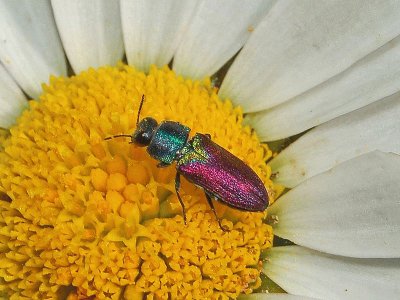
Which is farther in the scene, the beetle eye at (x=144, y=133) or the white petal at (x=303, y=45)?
the white petal at (x=303, y=45)

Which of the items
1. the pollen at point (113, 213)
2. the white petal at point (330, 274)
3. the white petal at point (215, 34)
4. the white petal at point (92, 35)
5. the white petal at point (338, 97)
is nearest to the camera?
the pollen at point (113, 213)

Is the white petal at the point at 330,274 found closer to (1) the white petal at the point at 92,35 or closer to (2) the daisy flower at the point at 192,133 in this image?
(2) the daisy flower at the point at 192,133

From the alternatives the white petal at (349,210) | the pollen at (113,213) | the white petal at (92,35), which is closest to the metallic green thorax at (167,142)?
the pollen at (113,213)

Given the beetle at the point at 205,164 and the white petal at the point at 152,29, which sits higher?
the white petal at the point at 152,29

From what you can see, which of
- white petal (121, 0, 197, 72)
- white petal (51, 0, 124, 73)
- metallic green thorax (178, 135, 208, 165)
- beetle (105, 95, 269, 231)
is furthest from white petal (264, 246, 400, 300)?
white petal (51, 0, 124, 73)

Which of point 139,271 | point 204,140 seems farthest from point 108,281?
point 204,140

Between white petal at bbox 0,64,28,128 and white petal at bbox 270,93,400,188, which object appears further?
white petal at bbox 0,64,28,128

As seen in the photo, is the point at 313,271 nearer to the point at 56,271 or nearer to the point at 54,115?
the point at 56,271

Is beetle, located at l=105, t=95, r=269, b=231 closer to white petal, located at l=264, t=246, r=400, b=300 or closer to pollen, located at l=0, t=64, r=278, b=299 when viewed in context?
pollen, located at l=0, t=64, r=278, b=299
